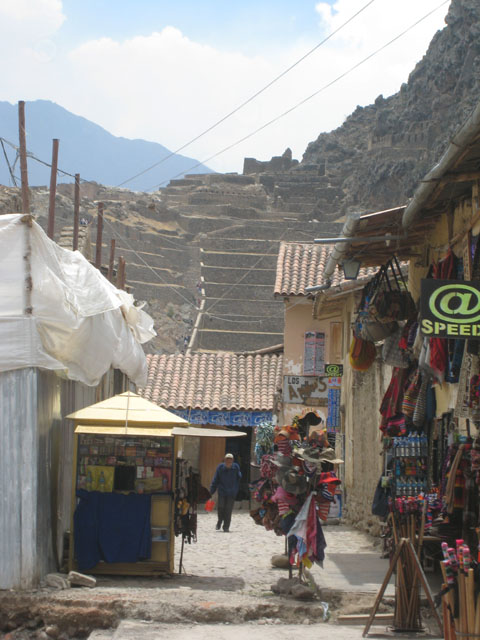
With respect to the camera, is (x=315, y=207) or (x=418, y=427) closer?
(x=418, y=427)

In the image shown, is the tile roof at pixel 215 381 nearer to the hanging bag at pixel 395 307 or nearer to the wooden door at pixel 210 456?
the wooden door at pixel 210 456

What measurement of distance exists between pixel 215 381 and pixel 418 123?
2363 inches

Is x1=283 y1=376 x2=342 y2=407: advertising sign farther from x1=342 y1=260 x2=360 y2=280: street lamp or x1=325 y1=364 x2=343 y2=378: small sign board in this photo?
x1=342 y1=260 x2=360 y2=280: street lamp

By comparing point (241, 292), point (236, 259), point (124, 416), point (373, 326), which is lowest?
point (124, 416)

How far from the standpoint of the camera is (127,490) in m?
9.93

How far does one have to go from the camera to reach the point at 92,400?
1282 centimetres

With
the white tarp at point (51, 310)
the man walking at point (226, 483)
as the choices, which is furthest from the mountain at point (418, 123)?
the white tarp at point (51, 310)

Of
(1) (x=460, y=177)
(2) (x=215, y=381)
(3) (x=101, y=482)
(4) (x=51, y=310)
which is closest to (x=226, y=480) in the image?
(3) (x=101, y=482)

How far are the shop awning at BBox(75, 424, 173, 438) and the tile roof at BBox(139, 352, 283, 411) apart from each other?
46.3 feet

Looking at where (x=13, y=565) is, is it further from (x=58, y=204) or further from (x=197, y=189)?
(x=197, y=189)

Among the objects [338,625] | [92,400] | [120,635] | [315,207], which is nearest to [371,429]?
[92,400]

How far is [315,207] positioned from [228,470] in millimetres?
64065

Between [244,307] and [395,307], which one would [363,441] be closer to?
[395,307]

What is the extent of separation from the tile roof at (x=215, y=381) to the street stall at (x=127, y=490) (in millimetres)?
13675
